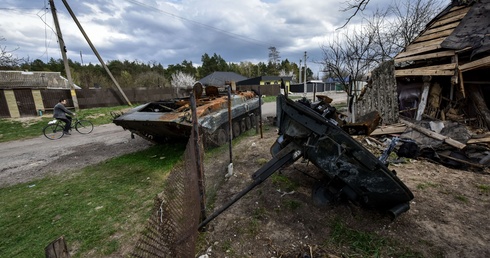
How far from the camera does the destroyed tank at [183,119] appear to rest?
202 inches

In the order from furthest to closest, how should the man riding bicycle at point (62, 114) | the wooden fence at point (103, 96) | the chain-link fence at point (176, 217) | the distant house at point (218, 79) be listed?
1. the distant house at point (218, 79)
2. the wooden fence at point (103, 96)
3. the man riding bicycle at point (62, 114)
4. the chain-link fence at point (176, 217)

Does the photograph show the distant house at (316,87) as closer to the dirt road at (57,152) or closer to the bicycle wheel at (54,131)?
the dirt road at (57,152)

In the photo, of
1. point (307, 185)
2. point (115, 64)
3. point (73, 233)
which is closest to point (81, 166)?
→ point (73, 233)

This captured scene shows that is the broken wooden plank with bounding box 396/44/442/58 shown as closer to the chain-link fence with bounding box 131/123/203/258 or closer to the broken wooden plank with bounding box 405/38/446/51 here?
the broken wooden plank with bounding box 405/38/446/51

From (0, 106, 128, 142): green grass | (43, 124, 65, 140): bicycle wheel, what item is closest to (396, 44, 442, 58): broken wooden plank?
(43, 124, 65, 140): bicycle wheel

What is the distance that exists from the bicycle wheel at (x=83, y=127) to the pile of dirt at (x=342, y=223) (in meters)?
8.14

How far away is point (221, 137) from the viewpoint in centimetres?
668

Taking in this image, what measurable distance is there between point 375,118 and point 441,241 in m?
1.51

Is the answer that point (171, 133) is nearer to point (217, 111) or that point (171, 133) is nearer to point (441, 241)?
point (217, 111)

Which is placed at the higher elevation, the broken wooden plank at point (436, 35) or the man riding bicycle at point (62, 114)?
the broken wooden plank at point (436, 35)

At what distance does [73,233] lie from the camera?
9.66 ft

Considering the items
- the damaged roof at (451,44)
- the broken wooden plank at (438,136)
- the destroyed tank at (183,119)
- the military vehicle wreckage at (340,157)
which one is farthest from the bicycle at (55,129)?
the damaged roof at (451,44)

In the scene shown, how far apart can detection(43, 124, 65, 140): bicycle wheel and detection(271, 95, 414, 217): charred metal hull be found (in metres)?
9.55

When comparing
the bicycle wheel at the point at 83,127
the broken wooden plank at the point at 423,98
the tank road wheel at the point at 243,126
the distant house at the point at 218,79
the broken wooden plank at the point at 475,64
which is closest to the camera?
the broken wooden plank at the point at 475,64
